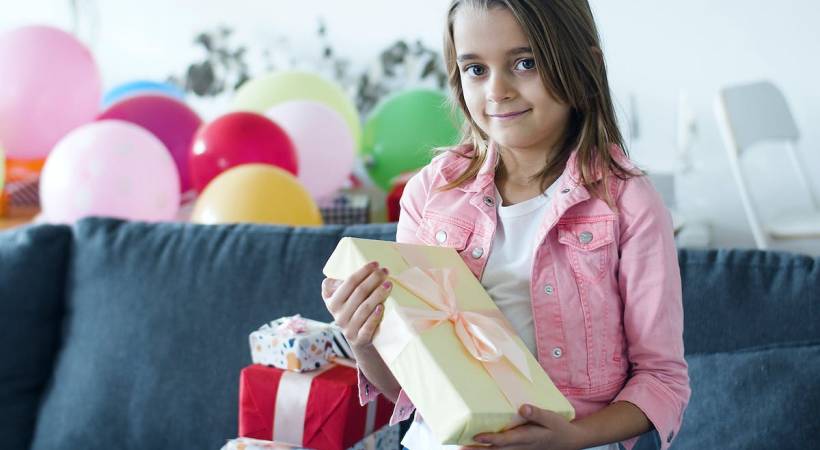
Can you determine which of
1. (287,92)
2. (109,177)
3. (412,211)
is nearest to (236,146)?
(109,177)

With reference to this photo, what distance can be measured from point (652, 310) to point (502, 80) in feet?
1.00

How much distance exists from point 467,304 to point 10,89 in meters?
2.07

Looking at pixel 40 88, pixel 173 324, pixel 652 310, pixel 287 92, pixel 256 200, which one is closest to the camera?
pixel 652 310

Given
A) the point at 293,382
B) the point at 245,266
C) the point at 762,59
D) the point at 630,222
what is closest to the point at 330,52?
the point at 762,59

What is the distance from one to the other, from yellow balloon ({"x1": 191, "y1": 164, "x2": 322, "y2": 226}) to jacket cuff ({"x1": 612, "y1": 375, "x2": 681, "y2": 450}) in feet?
3.91

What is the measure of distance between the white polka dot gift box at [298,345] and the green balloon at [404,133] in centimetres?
157

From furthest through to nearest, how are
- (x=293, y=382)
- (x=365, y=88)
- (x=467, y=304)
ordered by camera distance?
(x=365, y=88), (x=293, y=382), (x=467, y=304)

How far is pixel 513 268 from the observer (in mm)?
1041

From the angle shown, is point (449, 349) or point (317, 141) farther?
point (317, 141)

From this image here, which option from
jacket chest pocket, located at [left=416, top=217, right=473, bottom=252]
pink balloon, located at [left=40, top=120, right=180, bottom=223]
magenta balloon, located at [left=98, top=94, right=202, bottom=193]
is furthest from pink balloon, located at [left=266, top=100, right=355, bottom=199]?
jacket chest pocket, located at [left=416, top=217, right=473, bottom=252]

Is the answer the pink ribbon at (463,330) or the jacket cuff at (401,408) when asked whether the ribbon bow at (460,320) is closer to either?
the pink ribbon at (463,330)

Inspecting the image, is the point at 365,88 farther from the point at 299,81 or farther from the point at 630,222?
the point at 630,222

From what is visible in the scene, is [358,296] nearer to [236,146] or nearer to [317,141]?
[236,146]

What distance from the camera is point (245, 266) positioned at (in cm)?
165
